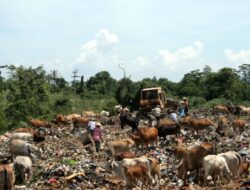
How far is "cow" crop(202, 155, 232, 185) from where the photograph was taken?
11.6 m

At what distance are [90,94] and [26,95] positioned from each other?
25415mm

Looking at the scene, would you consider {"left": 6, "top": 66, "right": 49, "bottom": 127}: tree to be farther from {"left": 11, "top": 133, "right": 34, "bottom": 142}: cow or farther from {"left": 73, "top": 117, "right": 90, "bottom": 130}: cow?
{"left": 11, "top": 133, "right": 34, "bottom": 142}: cow

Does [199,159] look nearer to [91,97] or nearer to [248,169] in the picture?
[248,169]

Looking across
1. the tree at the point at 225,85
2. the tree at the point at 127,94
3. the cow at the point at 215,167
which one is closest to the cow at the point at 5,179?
the cow at the point at 215,167

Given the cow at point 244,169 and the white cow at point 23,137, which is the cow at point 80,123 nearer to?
the white cow at point 23,137

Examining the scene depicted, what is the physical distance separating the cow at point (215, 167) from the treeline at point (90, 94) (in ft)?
83.5

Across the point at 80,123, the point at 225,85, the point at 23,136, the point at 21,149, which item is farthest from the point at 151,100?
the point at 225,85

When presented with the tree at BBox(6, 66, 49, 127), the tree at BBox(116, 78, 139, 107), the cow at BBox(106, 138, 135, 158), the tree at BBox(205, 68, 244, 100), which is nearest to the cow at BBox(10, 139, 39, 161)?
the cow at BBox(106, 138, 135, 158)

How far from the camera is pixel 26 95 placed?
39062mm

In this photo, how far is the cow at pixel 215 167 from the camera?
11.6 m

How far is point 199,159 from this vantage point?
12727mm

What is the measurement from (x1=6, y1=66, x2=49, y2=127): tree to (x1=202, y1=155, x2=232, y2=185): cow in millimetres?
27221

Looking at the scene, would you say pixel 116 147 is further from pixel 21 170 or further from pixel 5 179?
pixel 5 179

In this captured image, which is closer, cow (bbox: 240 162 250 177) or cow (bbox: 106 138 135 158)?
cow (bbox: 240 162 250 177)
